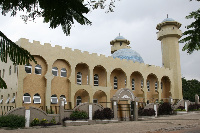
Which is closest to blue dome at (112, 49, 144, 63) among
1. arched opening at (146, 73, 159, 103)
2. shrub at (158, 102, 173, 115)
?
arched opening at (146, 73, 159, 103)

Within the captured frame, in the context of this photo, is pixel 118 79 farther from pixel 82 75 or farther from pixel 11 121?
pixel 11 121

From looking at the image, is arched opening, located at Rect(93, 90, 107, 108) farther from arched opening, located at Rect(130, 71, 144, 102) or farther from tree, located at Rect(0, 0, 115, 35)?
tree, located at Rect(0, 0, 115, 35)

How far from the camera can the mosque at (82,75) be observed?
893 inches

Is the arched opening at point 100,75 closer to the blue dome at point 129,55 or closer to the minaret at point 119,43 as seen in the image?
the blue dome at point 129,55

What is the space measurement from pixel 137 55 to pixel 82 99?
43.8 ft

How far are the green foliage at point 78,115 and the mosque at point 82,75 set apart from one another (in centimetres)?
351

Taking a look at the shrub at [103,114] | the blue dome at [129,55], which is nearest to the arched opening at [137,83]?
the blue dome at [129,55]

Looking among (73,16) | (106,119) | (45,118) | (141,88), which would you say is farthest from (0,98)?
(73,16)

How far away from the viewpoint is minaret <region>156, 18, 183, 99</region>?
38.1 m

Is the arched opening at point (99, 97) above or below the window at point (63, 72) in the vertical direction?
below

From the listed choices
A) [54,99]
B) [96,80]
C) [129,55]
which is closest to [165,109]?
[96,80]

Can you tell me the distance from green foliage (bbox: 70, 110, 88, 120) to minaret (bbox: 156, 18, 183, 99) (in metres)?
21.9

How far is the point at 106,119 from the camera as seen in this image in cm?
2177

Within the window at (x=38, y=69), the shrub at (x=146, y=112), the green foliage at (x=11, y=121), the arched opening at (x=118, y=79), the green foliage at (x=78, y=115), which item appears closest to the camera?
the green foliage at (x=11, y=121)
